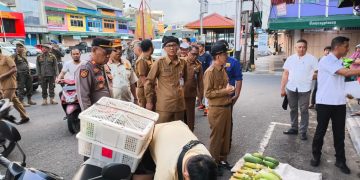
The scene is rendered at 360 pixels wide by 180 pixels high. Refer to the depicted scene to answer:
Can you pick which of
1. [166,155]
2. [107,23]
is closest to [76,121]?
[166,155]

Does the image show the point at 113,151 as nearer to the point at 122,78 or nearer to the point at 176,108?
the point at 176,108

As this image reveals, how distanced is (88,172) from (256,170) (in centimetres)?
223

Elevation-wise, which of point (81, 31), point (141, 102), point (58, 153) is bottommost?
point (58, 153)

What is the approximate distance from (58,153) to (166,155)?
3.35 metres

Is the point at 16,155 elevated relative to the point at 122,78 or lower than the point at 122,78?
lower

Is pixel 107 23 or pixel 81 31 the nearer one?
pixel 81 31

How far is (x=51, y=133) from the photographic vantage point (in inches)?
230

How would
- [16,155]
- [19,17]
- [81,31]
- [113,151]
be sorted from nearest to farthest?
[113,151], [16,155], [19,17], [81,31]

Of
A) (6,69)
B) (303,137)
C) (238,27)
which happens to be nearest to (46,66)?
(6,69)

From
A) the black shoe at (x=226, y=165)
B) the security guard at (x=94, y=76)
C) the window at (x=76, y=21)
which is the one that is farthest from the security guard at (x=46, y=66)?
the window at (x=76, y=21)

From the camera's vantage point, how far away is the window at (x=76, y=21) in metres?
47.7

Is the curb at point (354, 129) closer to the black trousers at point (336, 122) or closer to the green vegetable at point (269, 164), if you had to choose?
the black trousers at point (336, 122)

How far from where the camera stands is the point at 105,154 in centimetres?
242

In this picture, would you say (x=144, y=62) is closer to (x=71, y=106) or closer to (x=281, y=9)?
(x=71, y=106)
